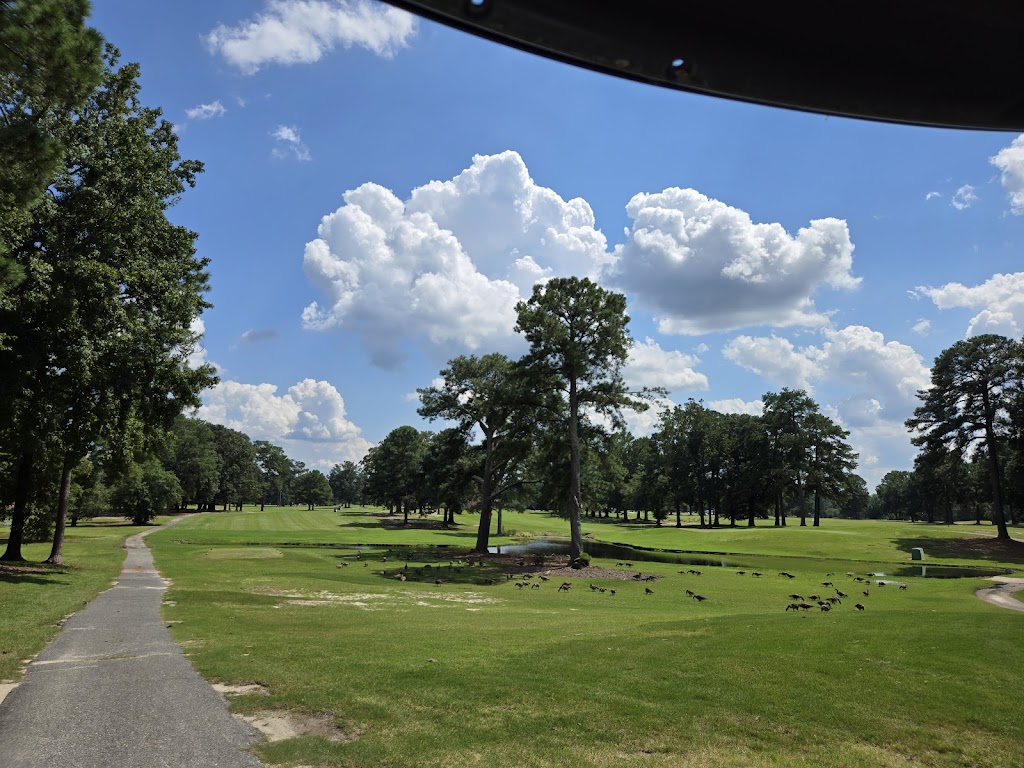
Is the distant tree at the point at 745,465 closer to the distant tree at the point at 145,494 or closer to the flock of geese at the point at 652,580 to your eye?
the flock of geese at the point at 652,580

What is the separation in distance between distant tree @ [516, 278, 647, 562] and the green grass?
2508 centimetres

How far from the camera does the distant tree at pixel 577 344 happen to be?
38.6 m

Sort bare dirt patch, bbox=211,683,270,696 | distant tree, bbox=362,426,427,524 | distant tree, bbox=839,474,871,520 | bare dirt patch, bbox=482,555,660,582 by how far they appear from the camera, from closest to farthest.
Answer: bare dirt patch, bbox=211,683,270,696
bare dirt patch, bbox=482,555,660,582
distant tree, bbox=362,426,427,524
distant tree, bbox=839,474,871,520

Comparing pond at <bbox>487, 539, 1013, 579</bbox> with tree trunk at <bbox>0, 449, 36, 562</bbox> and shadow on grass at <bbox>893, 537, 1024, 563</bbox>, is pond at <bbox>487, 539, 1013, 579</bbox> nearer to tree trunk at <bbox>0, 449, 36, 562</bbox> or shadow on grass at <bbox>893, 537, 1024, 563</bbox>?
shadow on grass at <bbox>893, 537, 1024, 563</bbox>

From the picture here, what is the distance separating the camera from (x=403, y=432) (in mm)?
106188

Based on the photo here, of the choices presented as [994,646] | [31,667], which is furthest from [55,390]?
[994,646]

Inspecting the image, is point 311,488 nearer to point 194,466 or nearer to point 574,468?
point 194,466

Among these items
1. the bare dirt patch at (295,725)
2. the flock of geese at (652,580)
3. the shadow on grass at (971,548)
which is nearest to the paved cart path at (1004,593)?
the flock of geese at (652,580)

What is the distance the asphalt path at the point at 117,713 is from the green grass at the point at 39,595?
51cm

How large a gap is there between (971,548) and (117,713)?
62.8 m

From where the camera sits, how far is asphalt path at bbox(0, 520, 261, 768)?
7125 millimetres

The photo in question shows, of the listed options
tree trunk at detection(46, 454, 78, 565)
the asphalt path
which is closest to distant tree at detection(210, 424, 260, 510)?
tree trunk at detection(46, 454, 78, 565)

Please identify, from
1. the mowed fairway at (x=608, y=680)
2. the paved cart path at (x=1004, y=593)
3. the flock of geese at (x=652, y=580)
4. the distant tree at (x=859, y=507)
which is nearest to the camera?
the mowed fairway at (x=608, y=680)

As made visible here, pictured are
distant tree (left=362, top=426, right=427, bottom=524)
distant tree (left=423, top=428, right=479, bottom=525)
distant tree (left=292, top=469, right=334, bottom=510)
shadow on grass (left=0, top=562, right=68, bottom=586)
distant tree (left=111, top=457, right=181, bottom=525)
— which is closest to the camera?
shadow on grass (left=0, top=562, right=68, bottom=586)
